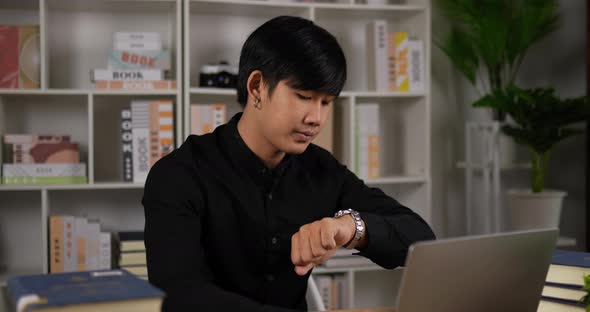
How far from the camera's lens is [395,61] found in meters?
3.43

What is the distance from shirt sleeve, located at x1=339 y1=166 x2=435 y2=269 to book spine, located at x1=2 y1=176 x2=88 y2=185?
1645 millimetres

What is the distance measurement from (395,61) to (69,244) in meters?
1.67

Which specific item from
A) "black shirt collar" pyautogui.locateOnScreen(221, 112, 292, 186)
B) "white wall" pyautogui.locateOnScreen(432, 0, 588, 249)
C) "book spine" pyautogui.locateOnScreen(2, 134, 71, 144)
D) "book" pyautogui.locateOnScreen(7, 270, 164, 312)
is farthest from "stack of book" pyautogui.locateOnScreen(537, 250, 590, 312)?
"white wall" pyautogui.locateOnScreen(432, 0, 588, 249)

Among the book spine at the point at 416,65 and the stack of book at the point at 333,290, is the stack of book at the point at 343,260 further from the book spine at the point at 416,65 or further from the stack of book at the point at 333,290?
the book spine at the point at 416,65

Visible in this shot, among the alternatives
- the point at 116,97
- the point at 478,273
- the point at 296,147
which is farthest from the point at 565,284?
the point at 116,97

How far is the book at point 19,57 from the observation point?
3.04 m

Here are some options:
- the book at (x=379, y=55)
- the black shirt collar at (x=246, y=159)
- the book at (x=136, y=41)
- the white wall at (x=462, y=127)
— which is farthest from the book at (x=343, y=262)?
the black shirt collar at (x=246, y=159)

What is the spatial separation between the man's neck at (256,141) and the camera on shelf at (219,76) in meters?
1.58

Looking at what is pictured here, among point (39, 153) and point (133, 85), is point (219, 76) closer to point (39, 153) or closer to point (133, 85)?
point (133, 85)

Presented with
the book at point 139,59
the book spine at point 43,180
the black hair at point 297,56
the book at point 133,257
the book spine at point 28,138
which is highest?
the book at point 139,59

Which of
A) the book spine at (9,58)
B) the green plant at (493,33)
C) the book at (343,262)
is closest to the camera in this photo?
the book spine at (9,58)

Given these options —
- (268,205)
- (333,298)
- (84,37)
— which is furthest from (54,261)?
(268,205)

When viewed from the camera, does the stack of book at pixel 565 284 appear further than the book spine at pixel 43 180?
No

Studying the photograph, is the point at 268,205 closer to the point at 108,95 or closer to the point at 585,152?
the point at 108,95
